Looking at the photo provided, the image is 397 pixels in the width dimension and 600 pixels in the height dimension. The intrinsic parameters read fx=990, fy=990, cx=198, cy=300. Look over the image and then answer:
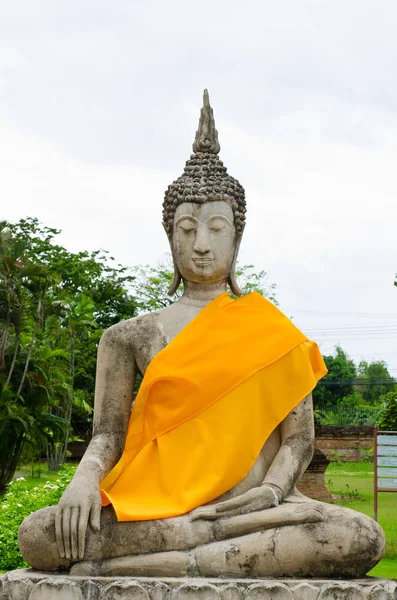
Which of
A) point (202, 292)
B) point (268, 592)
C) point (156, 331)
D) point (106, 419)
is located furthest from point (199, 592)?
point (202, 292)

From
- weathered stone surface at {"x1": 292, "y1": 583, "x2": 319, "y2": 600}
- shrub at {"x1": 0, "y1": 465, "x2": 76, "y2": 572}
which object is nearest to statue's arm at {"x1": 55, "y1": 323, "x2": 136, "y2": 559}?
weathered stone surface at {"x1": 292, "y1": 583, "x2": 319, "y2": 600}

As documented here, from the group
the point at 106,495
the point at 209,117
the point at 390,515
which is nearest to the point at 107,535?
the point at 106,495

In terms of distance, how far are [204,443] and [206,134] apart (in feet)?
6.70

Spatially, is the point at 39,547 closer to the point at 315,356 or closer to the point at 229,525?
the point at 229,525

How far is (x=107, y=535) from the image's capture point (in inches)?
202

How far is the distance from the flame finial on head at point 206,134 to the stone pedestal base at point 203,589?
2755 millimetres

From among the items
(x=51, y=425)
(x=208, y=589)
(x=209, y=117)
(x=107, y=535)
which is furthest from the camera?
(x=51, y=425)

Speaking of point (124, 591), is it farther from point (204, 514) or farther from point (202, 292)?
point (202, 292)

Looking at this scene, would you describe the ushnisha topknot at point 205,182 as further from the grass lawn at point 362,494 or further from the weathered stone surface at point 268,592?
the grass lawn at point 362,494

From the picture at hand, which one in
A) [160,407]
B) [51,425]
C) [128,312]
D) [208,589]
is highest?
[128,312]

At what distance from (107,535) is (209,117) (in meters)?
2.72

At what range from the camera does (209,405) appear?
217 inches

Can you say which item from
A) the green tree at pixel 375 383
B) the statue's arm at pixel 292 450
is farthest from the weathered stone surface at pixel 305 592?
the green tree at pixel 375 383

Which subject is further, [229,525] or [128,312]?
[128,312]
